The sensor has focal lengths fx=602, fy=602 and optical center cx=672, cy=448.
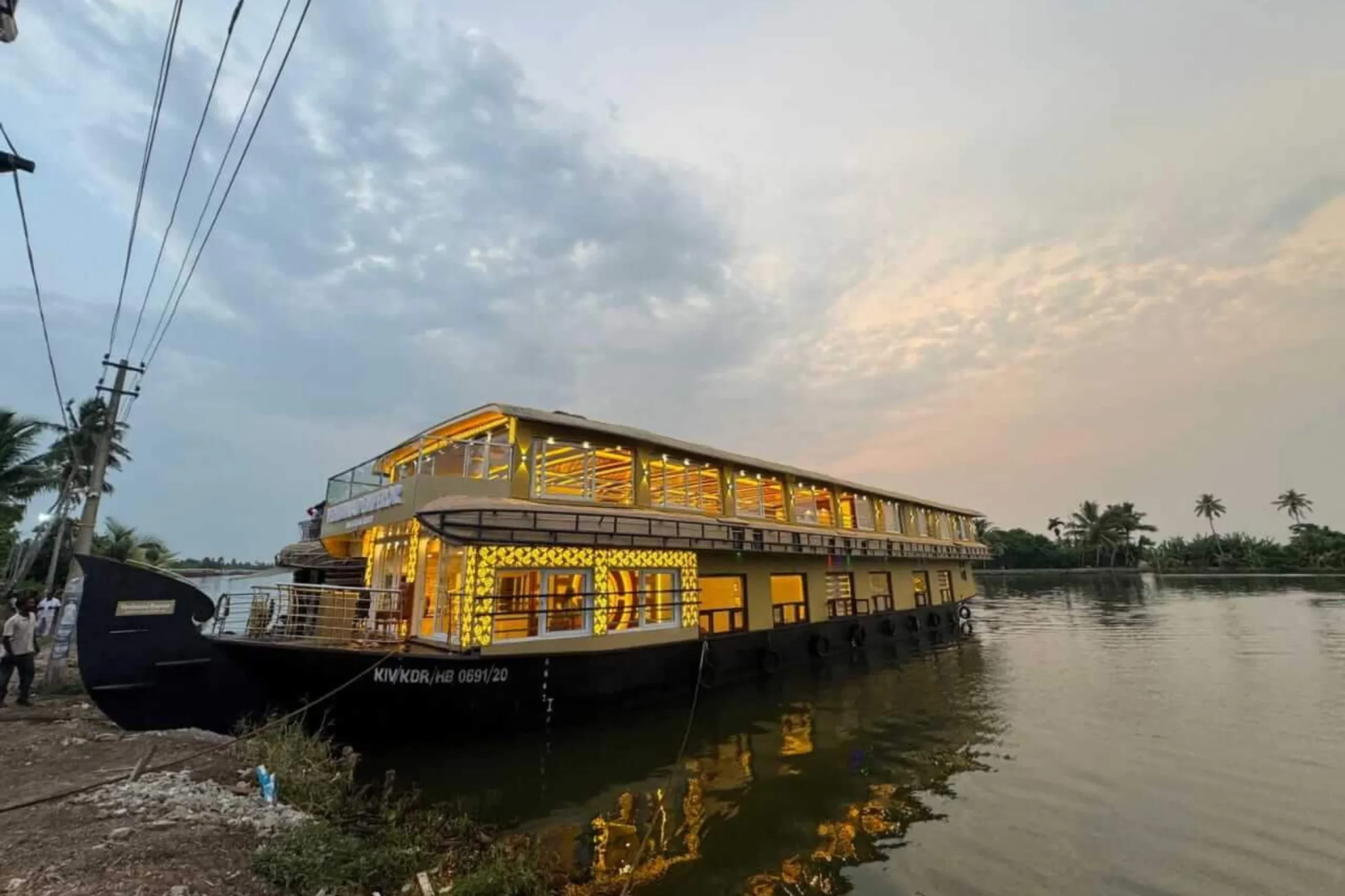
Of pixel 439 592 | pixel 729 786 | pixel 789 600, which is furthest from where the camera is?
pixel 789 600

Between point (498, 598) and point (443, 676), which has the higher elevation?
point (498, 598)

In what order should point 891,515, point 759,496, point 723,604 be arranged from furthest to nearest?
point 891,515, point 759,496, point 723,604

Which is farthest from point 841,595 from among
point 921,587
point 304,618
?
point 304,618

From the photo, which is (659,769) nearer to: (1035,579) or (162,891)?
(162,891)

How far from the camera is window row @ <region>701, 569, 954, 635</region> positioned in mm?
15945

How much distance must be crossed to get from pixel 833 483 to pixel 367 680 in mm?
15171

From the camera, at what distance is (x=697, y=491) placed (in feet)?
51.8

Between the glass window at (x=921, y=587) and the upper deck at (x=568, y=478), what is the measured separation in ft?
23.6

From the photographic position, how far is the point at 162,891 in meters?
4.30

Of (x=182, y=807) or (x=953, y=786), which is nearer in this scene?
(x=182, y=807)

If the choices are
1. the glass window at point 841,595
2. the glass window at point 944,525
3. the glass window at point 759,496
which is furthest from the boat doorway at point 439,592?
the glass window at point 944,525

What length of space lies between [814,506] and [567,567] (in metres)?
10.9

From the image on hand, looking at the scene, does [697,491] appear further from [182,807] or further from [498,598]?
[182,807]

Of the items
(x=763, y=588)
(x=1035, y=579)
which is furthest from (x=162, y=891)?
(x=1035, y=579)
